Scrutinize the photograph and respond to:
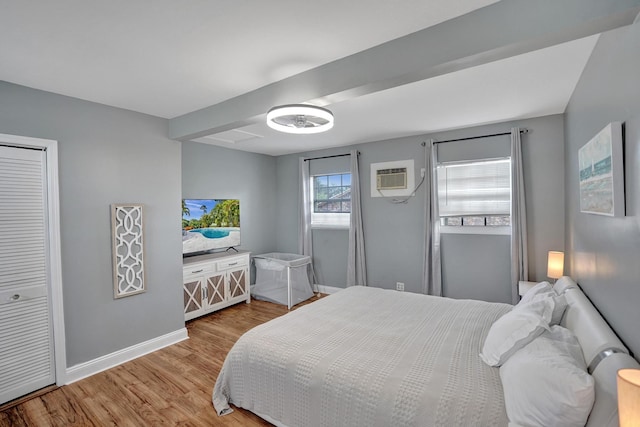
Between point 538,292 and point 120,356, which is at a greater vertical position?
point 538,292

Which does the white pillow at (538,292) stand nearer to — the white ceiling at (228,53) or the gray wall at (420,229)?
the gray wall at (420,229)

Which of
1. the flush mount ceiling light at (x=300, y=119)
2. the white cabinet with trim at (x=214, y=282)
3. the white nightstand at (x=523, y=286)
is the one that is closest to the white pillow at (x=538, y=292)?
the white nightstand at (x=523, y=286)

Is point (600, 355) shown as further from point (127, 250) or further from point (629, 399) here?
point (127, 250)

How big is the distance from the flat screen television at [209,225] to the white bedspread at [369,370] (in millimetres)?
2354

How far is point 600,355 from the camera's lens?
1305 millimetres

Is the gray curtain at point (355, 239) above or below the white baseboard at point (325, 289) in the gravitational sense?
above

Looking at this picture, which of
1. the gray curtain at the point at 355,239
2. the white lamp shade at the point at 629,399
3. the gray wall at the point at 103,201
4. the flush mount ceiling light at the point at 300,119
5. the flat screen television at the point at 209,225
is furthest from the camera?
the gray curtain at the point at 355,239

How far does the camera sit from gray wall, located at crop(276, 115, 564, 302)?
132 inches

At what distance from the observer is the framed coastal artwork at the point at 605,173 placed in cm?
139

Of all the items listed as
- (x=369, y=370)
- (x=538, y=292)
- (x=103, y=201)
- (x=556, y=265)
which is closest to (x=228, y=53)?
Answer: (x=103, y=201)

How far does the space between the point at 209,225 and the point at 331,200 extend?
77.3 inches

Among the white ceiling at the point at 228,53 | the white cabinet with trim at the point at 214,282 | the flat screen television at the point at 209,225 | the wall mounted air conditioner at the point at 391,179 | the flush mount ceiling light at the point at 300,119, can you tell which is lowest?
the white cabinet with trim at the point at 214,282

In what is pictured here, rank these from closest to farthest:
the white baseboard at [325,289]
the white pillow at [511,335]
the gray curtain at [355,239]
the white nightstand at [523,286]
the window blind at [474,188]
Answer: the white pillow at [511,335] < the white nightstand at [523,286] < the window blind at [474,188] < the gray curtain at [355,239] < the white baseboard at [325,289]

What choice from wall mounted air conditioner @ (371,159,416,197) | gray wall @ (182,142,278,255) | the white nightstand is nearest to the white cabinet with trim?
gray wall @ (182,142,278,255)
